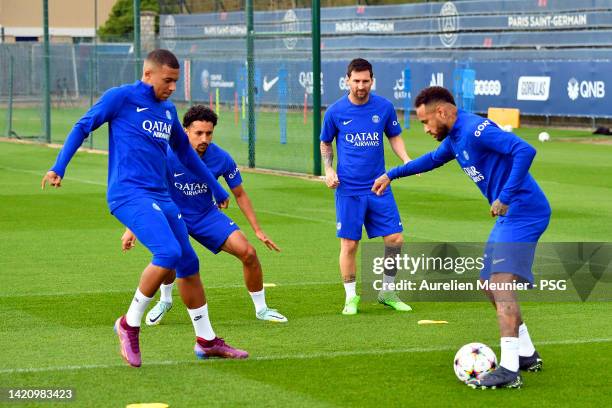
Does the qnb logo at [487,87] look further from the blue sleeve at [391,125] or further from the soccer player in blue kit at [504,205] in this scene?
the soccer player in blue kit at [504,205]

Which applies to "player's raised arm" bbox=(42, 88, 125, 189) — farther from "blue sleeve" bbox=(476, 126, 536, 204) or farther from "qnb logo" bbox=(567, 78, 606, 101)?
"qnb logo" bbox=(567, 78, 606, 101)

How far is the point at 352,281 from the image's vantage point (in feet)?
36.7

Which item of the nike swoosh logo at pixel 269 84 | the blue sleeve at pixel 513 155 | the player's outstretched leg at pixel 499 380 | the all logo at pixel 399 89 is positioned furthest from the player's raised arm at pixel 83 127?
the all logo at pixel 399 89

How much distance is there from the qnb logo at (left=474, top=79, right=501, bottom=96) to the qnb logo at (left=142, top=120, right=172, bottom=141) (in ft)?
103

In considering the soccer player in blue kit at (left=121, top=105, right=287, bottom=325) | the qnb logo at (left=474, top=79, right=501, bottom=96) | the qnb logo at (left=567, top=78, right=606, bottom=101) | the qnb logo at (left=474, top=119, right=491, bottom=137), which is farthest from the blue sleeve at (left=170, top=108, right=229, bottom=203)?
the qnb logo at (left=474, top=79, right=501, bottom=96)

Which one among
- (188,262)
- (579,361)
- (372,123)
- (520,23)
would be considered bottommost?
(579,361)

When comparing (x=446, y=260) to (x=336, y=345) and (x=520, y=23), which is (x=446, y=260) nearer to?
(x=336, y=345)

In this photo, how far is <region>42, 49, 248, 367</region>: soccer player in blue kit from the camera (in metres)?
8.67

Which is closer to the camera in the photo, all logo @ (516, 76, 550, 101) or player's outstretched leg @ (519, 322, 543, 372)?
player's outstretched leg @ (519, 322, 543, 372)

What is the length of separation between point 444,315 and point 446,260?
11.0 feet

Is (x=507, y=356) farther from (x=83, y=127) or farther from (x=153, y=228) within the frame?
(x=83, y=127)

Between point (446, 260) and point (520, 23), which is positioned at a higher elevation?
point (520, 23)

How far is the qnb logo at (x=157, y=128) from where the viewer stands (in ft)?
29.1

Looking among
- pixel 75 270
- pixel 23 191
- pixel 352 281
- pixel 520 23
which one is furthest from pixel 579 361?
pixel 520 23
